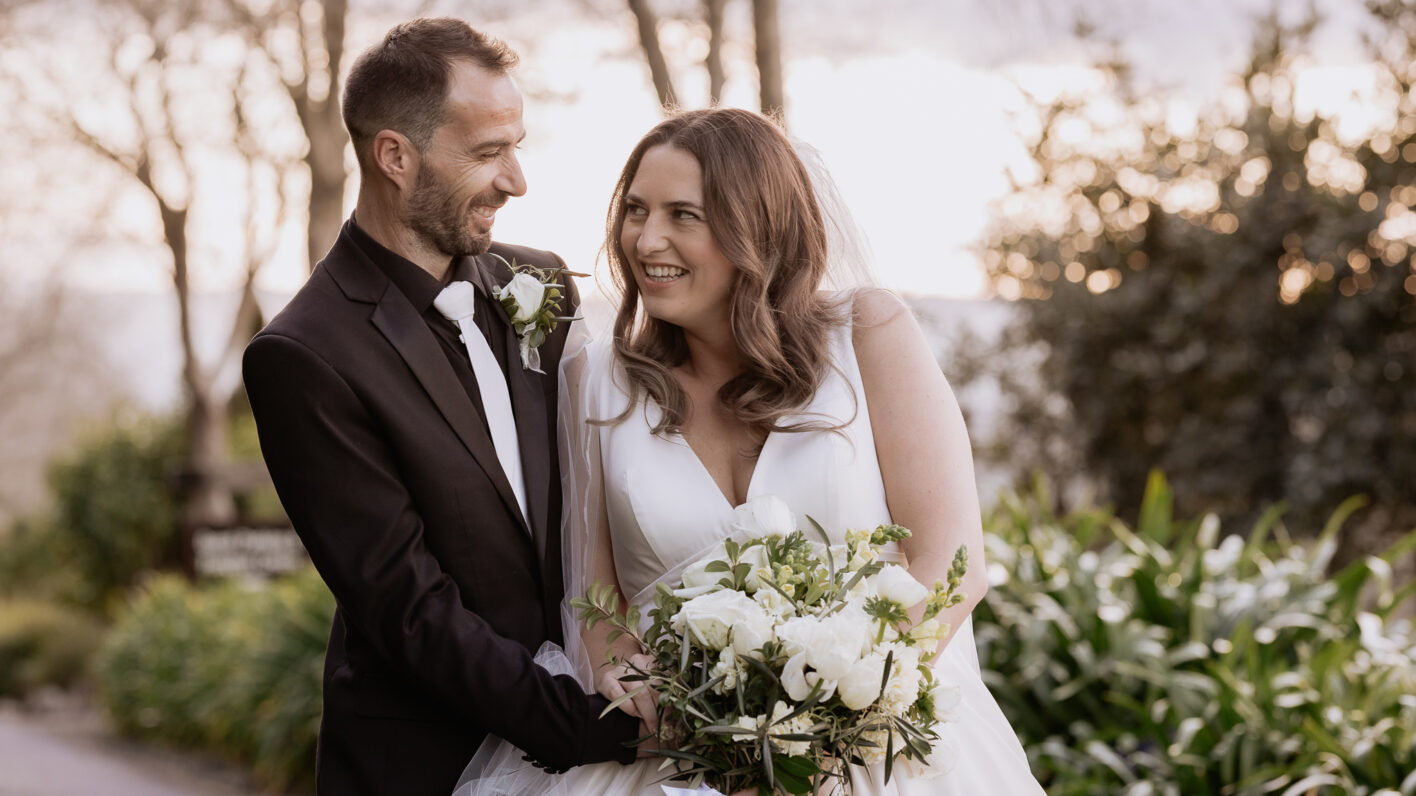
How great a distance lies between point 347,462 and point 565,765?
755 millimetres

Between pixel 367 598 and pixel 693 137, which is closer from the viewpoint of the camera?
pixel 367 598

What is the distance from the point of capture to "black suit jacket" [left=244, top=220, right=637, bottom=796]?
8.25 feet

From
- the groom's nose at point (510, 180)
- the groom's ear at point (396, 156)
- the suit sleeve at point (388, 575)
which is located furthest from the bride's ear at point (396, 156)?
the suit sleeve at point (388, 575)

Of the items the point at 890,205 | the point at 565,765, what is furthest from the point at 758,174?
the point at 890,205

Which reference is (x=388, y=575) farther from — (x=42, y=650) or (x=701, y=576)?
(x=42, y=650)

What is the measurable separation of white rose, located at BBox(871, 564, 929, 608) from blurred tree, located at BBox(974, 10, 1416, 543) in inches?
286

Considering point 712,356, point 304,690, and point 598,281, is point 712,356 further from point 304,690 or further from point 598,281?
point 304,690

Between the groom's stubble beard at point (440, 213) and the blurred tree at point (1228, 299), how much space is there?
7294 millimetres

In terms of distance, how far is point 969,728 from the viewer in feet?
9.45

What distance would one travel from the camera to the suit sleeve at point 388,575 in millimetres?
2500

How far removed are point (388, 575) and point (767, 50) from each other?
6.11 metres

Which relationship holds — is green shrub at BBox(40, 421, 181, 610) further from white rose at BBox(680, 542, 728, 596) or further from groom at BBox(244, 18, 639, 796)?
white rose at BBox(680, 542, 728, 596)

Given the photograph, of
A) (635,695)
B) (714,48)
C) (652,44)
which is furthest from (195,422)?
(635,695)

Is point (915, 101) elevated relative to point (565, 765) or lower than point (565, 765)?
elevated
